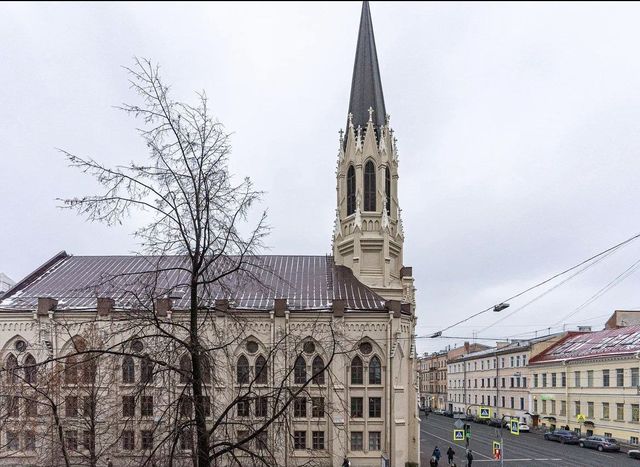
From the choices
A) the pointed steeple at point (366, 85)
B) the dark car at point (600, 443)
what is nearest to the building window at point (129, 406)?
the pointed steeple at point (366, 85)

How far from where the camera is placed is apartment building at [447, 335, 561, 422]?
69.3 m

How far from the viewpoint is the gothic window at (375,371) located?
34.7 metres

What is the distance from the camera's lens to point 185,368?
8.40m

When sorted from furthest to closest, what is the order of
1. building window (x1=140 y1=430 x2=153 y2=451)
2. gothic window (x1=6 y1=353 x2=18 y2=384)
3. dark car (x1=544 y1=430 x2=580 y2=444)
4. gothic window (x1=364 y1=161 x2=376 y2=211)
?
dark car (x1=544 y1=430 x2=580 y2=444) < gothic window (x1=364 y1=161 x2=376 y2=211) < building window (x1=140 y1=430 x2=153 y2=451) < gothic window (x1=6 y1=353 x2=18 y2=384)

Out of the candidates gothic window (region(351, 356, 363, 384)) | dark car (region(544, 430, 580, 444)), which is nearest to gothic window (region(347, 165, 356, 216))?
gothic window (region(351, 356, 363, 384))

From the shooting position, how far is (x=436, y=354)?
12331cm

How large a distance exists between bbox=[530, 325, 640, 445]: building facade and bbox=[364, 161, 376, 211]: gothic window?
94.4 ft

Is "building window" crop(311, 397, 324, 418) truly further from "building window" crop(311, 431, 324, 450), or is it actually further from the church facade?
"building window" crop(311, 431, 324, 450)

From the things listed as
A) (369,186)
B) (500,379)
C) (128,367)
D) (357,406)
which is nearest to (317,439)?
(357,406)

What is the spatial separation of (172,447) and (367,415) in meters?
28.1

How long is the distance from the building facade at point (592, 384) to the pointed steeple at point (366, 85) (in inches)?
1294

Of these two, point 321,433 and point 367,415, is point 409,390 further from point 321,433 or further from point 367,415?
point 321,433

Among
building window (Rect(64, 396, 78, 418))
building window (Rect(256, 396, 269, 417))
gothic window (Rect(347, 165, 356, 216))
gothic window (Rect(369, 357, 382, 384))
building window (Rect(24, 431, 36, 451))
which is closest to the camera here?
building window (Rect(256, 396, 269, 417))

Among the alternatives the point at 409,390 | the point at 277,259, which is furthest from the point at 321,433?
the point at 277,259
